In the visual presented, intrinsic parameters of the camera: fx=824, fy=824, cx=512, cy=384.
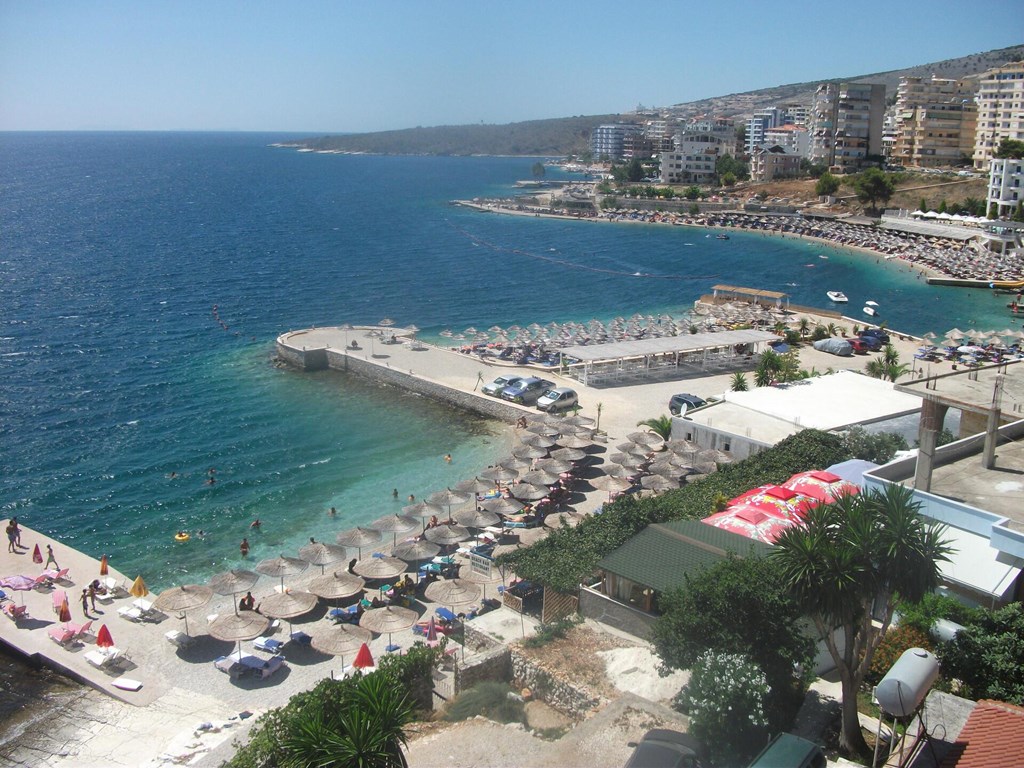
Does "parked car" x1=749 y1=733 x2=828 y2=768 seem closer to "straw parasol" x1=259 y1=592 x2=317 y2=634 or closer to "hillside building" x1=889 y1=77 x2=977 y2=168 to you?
"straw parasol" x1=259 y1=592 x2=317 y2=634

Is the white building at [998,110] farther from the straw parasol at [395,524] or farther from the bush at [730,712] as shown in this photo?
the bush at [730,712]

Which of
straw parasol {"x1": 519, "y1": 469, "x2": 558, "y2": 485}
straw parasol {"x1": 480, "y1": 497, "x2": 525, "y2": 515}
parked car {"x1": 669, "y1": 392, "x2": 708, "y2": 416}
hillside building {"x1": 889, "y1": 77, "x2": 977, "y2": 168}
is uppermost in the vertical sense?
hillside building {"x1": 889, "y1": 77, "x2": 977, "y2": 168}

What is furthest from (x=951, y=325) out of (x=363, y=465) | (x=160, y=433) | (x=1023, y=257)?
(x=160, y=433)

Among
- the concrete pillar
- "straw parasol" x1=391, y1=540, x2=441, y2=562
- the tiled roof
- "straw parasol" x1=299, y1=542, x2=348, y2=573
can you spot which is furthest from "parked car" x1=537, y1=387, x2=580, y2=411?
the tiled roof

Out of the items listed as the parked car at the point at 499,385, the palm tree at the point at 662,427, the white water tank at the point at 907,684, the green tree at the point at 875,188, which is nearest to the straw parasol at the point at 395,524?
the palm tree at the point at 662,427

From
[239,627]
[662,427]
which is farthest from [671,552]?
[662,427]

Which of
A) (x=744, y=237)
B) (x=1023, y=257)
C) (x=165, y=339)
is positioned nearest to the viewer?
(x=165, y=339)

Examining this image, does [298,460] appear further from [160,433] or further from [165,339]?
[165,339]
